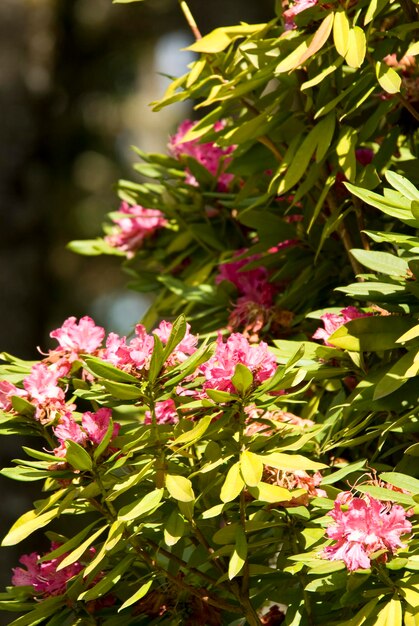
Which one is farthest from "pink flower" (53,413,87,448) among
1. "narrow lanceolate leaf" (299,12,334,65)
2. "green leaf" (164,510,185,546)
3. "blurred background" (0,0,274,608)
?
"blurred background" (0,0,274,608)

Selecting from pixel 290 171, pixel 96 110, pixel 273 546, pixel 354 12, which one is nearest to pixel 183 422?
pixel 273 546

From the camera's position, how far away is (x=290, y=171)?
42.2 inches

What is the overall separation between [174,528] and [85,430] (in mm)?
123

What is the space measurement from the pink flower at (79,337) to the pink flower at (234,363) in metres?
0.17

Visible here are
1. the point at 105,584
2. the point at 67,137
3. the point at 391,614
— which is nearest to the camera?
the point at 391,614

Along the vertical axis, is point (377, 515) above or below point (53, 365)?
below

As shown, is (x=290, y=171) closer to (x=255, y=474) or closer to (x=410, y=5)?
(x=410, y=5)

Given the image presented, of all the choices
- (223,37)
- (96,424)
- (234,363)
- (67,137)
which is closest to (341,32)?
(223,37)

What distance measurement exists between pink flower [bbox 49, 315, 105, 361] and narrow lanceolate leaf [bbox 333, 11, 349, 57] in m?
0.37

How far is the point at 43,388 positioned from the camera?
98 centimetres

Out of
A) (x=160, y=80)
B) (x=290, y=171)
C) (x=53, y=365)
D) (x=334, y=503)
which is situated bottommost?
(x=160, y=80)

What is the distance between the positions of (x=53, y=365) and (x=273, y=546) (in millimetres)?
293

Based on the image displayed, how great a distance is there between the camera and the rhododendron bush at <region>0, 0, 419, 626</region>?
2.89 feet

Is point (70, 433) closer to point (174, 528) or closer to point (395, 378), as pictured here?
point (174, 528)
